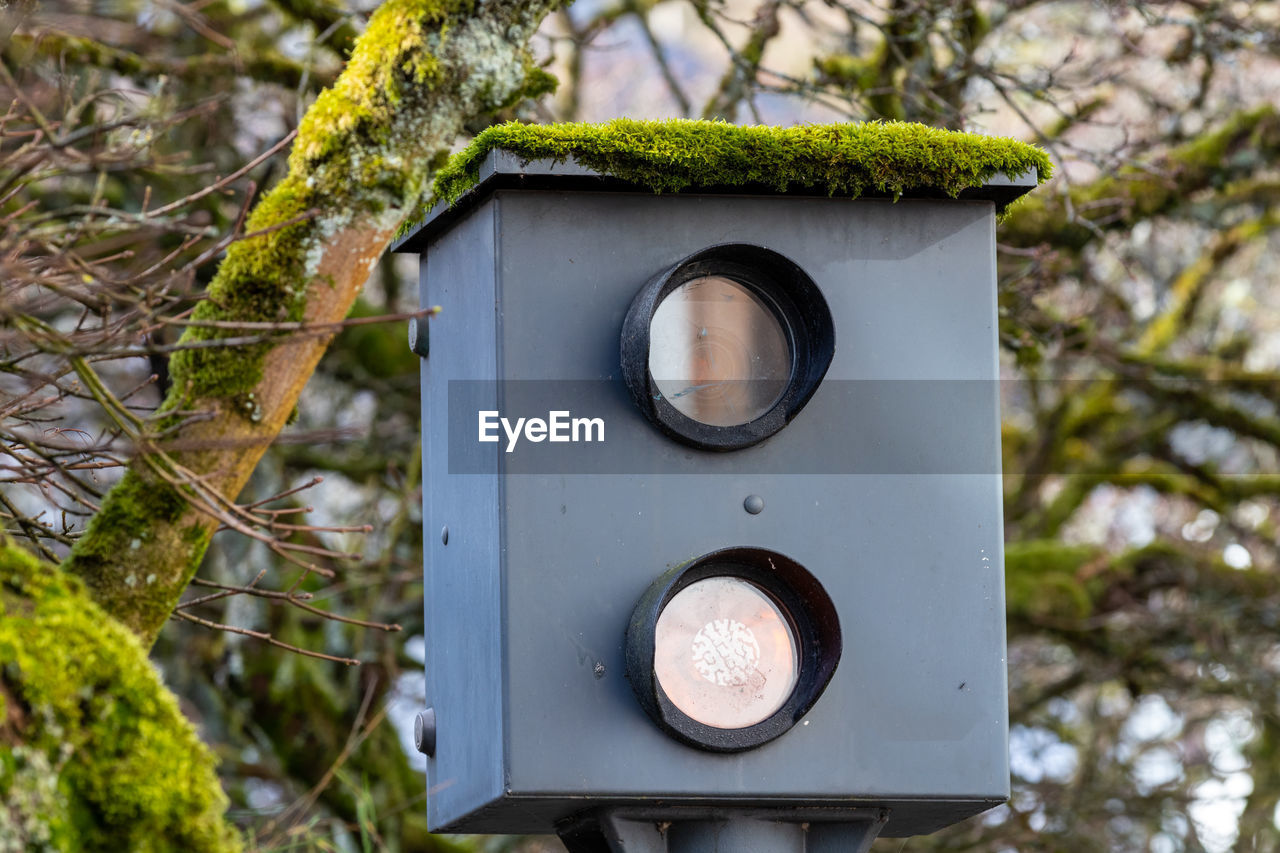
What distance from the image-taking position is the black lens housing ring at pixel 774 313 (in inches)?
90.8

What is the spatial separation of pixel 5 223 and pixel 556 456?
776 mm

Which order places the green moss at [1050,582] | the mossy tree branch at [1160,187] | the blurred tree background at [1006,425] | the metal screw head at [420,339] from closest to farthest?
the metal screw head at [420,339] → the blurred tree background at [1006,425] → the mossy tree branch at [1160,187] → the green moss at [1050,582]

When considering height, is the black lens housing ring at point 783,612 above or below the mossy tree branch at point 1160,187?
below

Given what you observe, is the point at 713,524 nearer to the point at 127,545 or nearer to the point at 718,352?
the point at 718,352

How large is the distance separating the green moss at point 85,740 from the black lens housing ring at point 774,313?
31.6 inches

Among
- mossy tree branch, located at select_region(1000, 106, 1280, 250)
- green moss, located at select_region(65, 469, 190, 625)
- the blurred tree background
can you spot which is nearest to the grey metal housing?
green moss, located at select_region(65, 469, 190, 625)

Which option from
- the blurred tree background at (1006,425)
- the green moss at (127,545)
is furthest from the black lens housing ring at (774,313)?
the blurred tree background at (1006,425)

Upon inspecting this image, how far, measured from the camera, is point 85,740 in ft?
5.65

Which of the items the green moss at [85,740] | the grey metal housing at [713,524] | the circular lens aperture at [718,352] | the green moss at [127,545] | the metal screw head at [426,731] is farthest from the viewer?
the metal screw head at [426,731]

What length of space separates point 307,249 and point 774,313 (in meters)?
0.67

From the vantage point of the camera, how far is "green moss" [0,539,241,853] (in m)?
1.68

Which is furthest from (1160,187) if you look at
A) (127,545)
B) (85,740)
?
(85,740)

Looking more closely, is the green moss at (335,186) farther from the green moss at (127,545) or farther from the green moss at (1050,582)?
the green moss at (1050,582)

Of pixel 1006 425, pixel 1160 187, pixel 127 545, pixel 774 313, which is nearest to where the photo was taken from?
pixel 127 545
